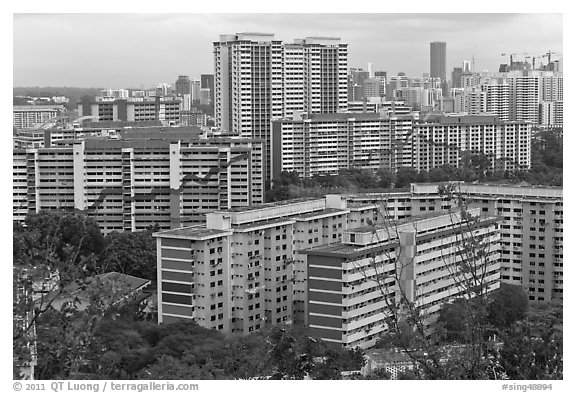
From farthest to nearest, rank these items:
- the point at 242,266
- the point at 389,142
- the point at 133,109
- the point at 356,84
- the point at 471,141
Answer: the point at 356,84 → the point at 133,109 → the point at 471,141 → the point at 389,142 → the point at 242,266

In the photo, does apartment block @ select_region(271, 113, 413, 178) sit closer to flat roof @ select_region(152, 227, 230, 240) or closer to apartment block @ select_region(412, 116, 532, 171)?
apartment block @ select_region(412, 116, 532, 171)

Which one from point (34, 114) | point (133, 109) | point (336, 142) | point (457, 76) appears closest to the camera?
point (336, 142)

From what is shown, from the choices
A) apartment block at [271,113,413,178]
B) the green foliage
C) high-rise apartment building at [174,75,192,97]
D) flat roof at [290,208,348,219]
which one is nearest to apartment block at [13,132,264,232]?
flat roof at [290,208,348,219]

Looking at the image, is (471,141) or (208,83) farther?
(208,83)

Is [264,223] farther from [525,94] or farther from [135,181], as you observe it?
[525,94]

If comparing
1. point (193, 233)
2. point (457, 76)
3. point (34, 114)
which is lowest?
point (193, 233)

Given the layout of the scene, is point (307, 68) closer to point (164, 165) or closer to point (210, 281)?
point (164, 165)

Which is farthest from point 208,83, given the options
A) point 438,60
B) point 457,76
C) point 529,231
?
point 529,231

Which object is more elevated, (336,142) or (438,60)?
(438,60)
